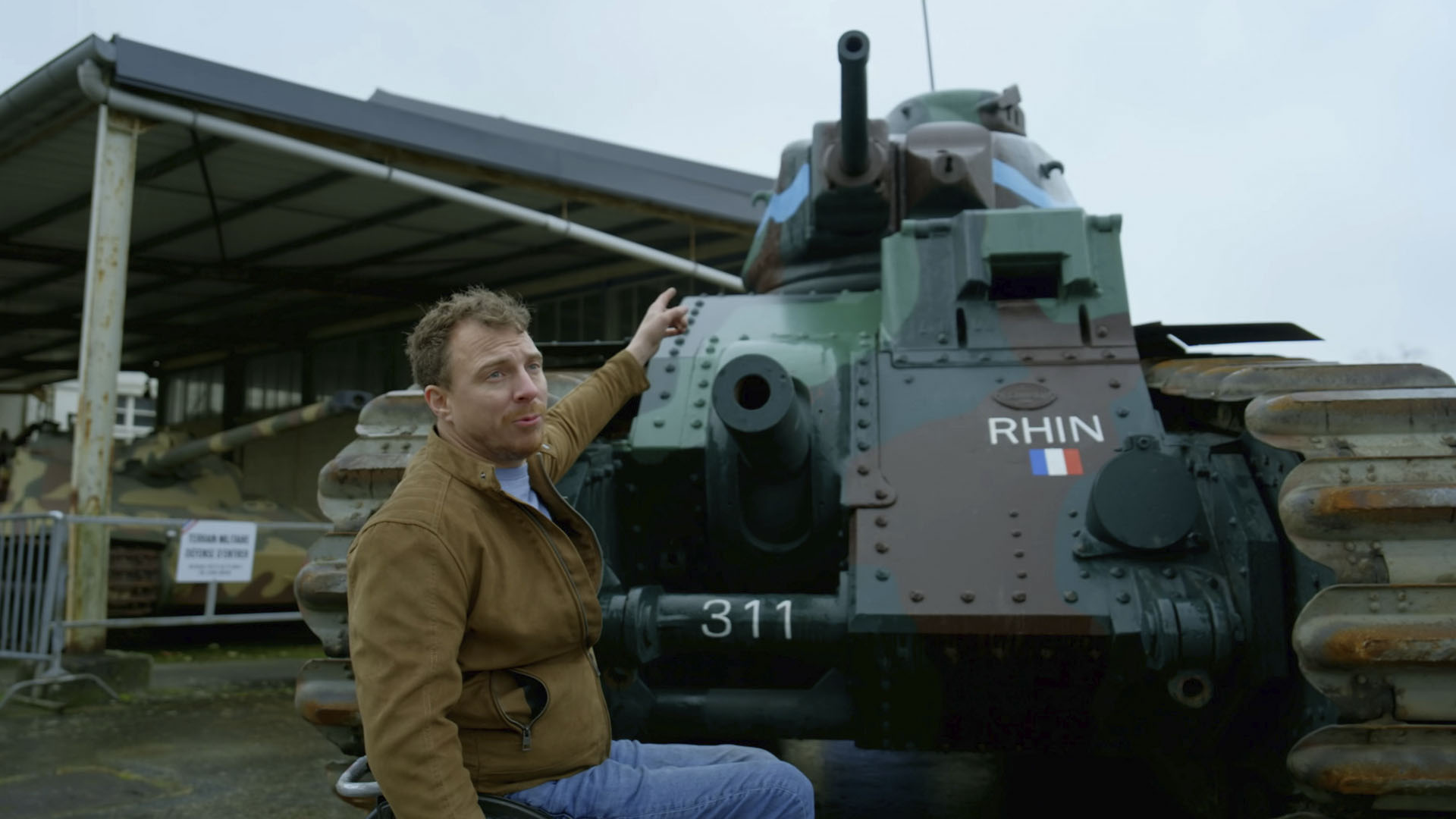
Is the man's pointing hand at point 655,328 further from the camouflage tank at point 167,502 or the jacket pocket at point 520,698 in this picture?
the camouflage tank at point 167,502

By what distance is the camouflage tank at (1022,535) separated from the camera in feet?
10.0

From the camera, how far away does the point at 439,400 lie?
2.29m

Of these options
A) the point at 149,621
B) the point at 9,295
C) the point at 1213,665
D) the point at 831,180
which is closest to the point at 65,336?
the point at 9,295

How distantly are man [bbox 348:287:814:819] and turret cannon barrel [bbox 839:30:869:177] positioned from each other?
7.89 feet

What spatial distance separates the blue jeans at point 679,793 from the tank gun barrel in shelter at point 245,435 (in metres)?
9.44

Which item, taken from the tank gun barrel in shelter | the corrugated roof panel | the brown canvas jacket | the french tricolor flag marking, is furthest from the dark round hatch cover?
the corrugated roof panel

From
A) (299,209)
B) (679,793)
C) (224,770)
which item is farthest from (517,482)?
(299,209)

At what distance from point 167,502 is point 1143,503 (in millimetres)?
10690

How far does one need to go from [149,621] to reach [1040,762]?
19.0 feet

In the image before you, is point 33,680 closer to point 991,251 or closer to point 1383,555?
point 991,251

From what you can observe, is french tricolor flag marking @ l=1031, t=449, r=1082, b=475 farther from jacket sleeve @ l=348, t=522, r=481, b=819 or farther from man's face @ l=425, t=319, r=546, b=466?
jacket sleeve @ l=348, t=522, r=481, b=819

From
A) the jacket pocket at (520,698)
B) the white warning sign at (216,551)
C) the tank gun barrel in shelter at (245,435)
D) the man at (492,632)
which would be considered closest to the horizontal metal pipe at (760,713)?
the man at (492,632)

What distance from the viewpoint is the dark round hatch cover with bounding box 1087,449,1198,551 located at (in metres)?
3.54

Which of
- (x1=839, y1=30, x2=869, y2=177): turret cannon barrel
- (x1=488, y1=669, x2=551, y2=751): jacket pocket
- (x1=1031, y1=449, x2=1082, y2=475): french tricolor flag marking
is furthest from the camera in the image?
(x1=839, y1=30, x2=869, y2=177): turret cannon barrel
